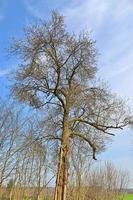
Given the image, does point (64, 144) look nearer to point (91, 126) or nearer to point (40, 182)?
point (91, 126)

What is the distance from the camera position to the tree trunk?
2114 cm

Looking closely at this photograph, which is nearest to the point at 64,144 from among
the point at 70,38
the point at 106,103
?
the point at 106,103

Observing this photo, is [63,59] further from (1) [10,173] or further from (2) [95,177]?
(2) [95,177]

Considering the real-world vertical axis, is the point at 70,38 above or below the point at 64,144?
above

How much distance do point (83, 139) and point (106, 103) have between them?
2341 millimetres

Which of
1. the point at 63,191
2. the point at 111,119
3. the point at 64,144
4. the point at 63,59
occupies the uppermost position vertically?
the point at 63,59

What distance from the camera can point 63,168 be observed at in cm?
2155

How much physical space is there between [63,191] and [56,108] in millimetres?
4699

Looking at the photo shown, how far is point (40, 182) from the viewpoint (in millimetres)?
44062

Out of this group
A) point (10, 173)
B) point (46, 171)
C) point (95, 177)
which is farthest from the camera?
point (95, 177)

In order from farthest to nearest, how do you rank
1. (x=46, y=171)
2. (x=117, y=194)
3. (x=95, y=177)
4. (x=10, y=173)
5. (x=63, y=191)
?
(x=117, y=194) → (x=95, y=177) → (x=46, y=171) → (x=10, y=173) → (x=63, y=191)

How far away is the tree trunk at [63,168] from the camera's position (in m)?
21.1

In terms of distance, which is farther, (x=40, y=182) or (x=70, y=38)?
(x=40, y=182)

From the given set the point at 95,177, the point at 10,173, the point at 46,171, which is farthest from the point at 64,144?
the point at 95,177
